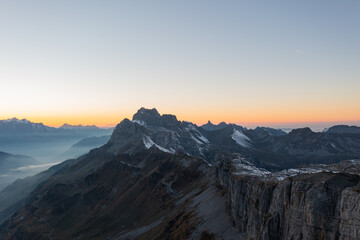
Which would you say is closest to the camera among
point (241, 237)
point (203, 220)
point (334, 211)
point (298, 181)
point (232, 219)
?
point (334, 211)

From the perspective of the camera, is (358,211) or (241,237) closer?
(358,211)

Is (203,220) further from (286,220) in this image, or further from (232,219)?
(286,220)

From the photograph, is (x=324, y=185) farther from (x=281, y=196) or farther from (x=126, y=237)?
(x=126, y=237)

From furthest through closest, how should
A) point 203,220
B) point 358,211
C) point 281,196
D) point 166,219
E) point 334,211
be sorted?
point 166,219 < point 203,220 < point 281,196 < point 334,211 < point 358,211

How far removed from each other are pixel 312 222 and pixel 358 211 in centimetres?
1247

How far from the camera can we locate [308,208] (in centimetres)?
6462

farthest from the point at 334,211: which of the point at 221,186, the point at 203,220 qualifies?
the point at 221,186

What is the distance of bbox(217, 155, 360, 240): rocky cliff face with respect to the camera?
186 ft

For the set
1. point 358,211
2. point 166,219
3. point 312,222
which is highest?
point 358,211

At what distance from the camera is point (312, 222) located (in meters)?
63.1

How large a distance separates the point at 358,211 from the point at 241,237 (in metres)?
58.4

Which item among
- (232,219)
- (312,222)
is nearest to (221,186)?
(232,219)

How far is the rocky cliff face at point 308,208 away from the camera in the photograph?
186ft

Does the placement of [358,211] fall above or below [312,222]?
above
